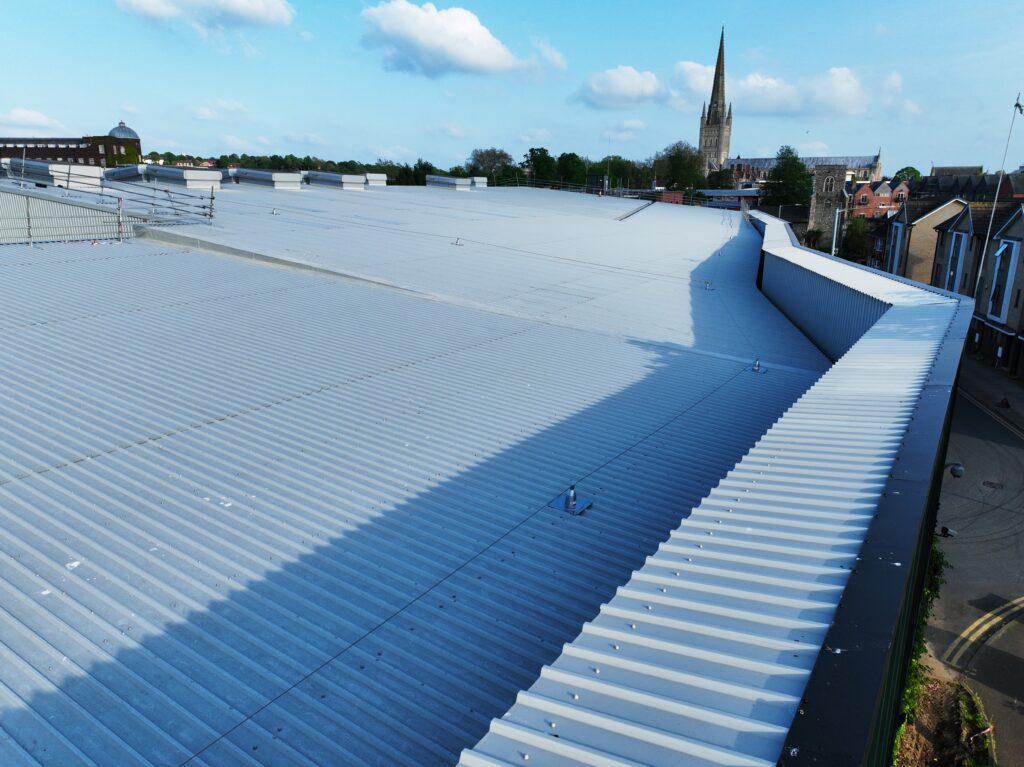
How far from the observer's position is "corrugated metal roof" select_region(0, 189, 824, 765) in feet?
14.7

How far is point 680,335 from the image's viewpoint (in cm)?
1441

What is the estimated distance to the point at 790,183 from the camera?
A: 96625 millimetres

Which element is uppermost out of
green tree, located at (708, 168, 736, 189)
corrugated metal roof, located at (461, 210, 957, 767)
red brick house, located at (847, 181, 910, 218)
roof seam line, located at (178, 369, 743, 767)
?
green tree, located at (708, 168, 736, 189)

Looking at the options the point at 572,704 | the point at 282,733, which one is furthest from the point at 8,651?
the point at 572,704

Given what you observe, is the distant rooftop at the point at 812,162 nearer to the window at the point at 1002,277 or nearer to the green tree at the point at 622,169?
the green tree at the point at 622,169

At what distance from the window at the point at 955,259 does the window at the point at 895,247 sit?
319 inches

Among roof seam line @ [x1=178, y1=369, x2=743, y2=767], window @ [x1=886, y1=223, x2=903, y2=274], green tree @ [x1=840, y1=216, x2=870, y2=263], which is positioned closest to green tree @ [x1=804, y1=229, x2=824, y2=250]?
green tree @ [x1=840, y1=216, x2=870, y2=263]

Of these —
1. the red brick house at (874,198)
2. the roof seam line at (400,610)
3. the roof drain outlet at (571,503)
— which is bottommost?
the roof seam line at (400,610)

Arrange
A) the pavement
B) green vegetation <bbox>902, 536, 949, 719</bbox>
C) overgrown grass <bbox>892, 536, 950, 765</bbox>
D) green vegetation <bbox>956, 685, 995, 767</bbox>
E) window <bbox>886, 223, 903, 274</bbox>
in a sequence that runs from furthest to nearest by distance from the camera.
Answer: window <bbox>886, 223, 903, 274</bbox>
the pavement
green vegetation <bbox>956, 685, 995, 767</bbox>
green vegetation <bbox>902, 536, 949, 719</bbox>
overgrown grass <bbox>892, 536, 950, 765</bbox>

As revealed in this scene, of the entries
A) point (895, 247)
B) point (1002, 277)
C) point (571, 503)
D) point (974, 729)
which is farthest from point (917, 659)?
point (895, 247)

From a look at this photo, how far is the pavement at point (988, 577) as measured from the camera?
1297cm

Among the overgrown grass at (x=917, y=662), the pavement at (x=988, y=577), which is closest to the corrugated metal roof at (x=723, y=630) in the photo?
the overgrown grass at (x=917, y=662)

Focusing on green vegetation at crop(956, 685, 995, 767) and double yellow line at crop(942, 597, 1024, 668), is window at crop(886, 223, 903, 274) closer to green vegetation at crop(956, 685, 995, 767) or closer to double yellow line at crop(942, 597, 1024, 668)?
double yellow line at crop(942, 597, 1024, 668)

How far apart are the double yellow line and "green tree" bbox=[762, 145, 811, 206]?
89045 mm
